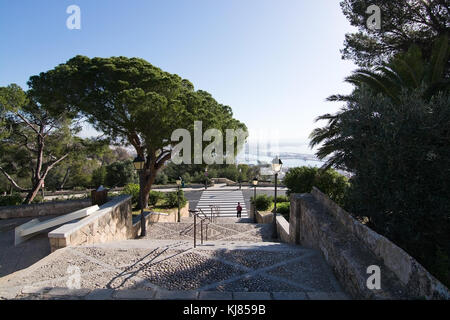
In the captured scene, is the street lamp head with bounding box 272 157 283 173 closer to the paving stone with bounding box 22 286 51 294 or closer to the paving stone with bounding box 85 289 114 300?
the paving stone with bounding box 85 289 114 300

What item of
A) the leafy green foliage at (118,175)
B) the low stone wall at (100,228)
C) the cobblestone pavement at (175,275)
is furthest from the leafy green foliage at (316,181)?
the leafy green foliage at (118,175)

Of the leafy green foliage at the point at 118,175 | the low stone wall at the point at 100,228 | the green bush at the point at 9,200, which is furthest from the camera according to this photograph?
the leafy green foliage at the point at 118,175

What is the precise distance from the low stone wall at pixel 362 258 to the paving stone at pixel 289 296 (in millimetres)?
566

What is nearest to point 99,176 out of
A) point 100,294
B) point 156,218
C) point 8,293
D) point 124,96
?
point 156,218

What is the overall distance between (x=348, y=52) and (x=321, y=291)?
8.96 meters

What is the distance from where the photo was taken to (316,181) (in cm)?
1026

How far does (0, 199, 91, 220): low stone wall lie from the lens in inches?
302

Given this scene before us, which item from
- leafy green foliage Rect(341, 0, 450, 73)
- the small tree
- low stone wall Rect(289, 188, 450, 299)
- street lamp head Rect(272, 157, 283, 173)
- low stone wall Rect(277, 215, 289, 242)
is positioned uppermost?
leafy green foliage Rect(341, 0, 450, 73)

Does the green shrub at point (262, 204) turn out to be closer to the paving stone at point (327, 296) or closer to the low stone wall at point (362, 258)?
the low stone wall at point (362, 258)

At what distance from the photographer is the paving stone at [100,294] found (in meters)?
2.66

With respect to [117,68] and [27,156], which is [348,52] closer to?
[117,68]

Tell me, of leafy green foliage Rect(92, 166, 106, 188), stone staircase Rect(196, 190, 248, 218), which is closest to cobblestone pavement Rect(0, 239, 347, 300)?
stone staircase Rect(196, 190, 248, 218)

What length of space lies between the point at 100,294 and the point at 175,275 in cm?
97
